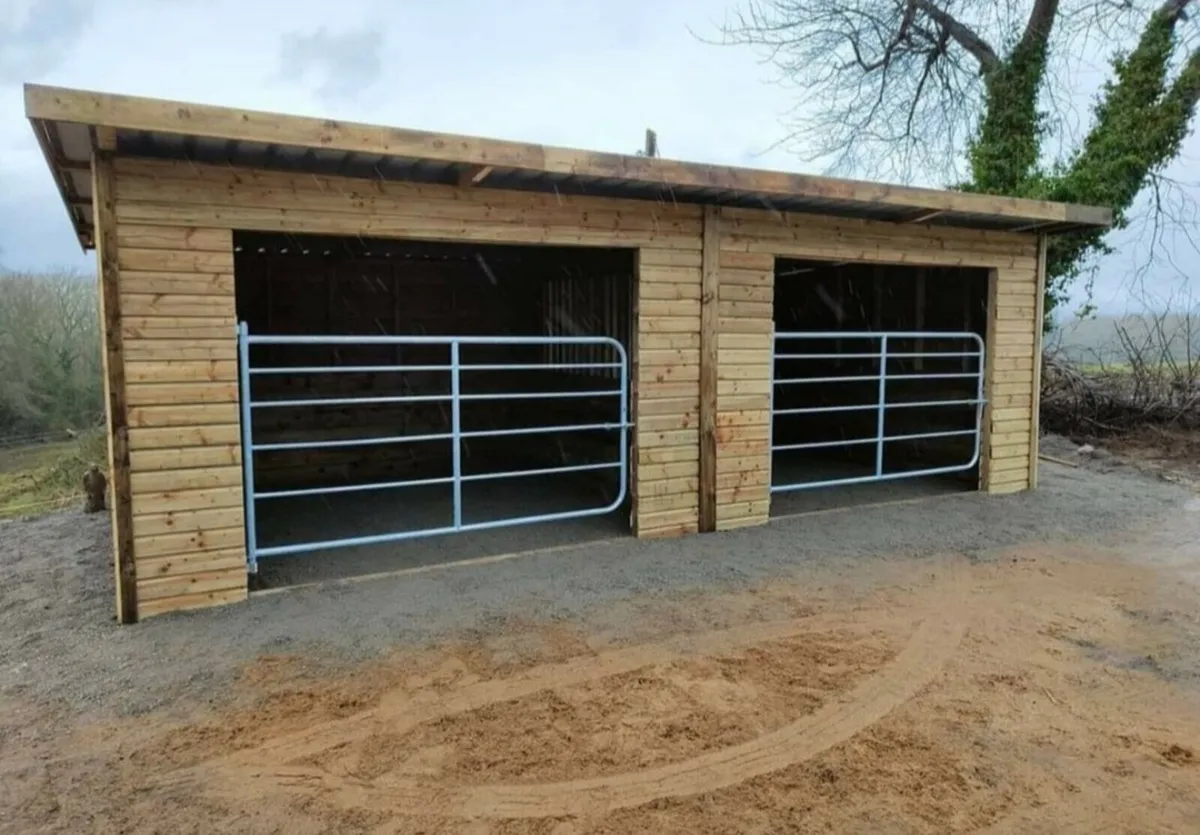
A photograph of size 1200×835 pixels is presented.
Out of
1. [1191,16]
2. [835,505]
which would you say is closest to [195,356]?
[835,505]

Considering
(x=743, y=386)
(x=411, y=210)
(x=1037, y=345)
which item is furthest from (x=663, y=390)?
(x=1037, y=345)

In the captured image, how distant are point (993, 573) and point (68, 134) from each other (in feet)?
15.6

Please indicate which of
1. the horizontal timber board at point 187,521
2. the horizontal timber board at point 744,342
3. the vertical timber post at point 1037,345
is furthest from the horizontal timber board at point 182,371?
the vertical timber post at point 1037,345

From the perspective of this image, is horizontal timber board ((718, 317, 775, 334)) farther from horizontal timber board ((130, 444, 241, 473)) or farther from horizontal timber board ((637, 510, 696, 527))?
horizontal timber board ((130, 444, 241, 473))

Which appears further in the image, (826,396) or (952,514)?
(826,396)

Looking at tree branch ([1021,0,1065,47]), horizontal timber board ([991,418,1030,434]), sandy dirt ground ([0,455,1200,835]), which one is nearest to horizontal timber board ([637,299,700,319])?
sandy dirt ground ([0,455,1200,835])

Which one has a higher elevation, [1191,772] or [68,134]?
→ [68,134]

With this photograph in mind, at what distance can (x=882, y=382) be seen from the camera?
5.48 m

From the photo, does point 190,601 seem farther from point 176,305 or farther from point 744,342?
point 744,342

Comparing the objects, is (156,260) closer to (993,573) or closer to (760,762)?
(760,762)

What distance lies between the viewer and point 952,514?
17.6ft

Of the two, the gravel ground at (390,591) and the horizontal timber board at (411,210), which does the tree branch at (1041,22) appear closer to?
the gravel ground at (390,591)

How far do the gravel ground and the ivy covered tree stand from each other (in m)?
4.80

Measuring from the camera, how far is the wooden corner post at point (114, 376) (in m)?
3.15
